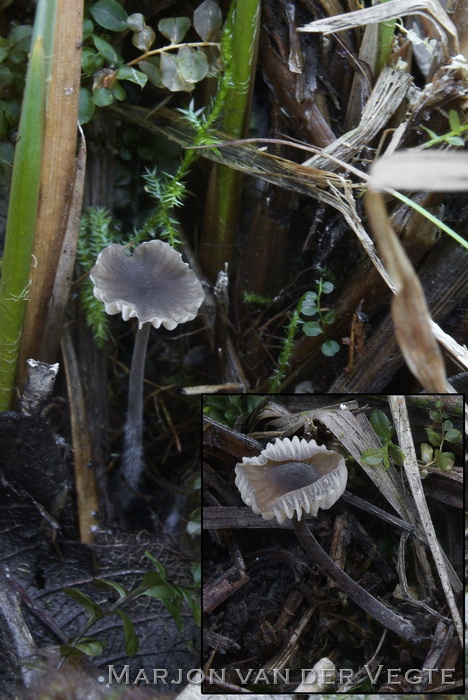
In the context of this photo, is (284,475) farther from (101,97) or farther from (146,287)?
(101,97)

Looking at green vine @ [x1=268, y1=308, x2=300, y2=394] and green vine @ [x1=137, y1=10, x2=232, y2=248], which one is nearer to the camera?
green vine @ [x1=137, y1=10, x2=232, y2=248]

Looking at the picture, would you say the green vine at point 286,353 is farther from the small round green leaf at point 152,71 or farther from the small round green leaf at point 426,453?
the small round green leaf at point 152,71

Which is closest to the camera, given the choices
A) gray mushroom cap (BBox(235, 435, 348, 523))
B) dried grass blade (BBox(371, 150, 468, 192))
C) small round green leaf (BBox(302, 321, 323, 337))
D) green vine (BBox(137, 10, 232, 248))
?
dried grass blade (BBox(371, 150, 468, 192))

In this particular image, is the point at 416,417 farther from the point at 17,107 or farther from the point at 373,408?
the point at 17,107

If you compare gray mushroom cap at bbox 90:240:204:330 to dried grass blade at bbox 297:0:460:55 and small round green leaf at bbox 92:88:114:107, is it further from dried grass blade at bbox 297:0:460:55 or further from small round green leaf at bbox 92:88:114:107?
dried grass blade at bbox 297:0:460:55

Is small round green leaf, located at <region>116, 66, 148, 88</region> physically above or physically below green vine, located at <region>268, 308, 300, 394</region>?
above

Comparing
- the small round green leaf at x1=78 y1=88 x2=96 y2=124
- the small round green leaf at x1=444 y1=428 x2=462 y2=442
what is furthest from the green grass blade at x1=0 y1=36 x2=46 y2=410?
the small round green leaf at x1=444 y1=428 x2=462 y2=442

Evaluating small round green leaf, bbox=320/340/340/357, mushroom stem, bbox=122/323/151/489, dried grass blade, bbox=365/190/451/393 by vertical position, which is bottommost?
mushroom stem, bbox=122/323/151/489

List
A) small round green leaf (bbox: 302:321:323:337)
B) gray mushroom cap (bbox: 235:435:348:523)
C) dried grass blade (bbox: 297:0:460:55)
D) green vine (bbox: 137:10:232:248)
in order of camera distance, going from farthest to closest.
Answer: small round green leaf (bbox: 302:321:323:337) < green vine (bbox: 137:10:232:248) < dried grass blade (bbox: 297:0:460:55) < gray mushroom cap (bbox: 235:435:348:523)
